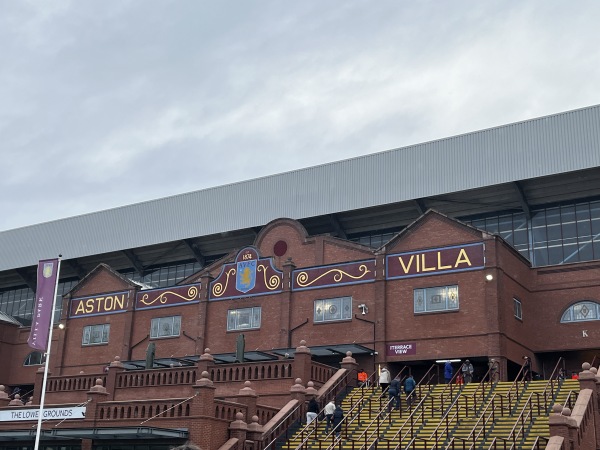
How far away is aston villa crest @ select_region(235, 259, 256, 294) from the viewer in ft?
150

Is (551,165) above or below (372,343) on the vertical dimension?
above

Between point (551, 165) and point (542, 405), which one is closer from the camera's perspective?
point (542, 405)

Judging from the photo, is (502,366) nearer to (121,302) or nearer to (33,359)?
(121,302)

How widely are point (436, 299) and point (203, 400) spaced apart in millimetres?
15051

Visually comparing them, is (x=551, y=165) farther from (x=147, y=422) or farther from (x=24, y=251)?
(x=24, y=251)

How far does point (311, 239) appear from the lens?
153ft

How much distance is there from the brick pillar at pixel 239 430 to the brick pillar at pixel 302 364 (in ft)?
16.7

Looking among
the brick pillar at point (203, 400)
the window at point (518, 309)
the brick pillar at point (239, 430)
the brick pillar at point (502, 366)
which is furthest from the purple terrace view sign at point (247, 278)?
the brick pillar at point (203, 400)

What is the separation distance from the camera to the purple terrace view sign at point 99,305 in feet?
167

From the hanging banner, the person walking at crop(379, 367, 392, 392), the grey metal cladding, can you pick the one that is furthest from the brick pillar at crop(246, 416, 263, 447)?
the grey metal cladding

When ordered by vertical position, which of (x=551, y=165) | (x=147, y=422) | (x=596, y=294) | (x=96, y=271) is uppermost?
(x=551, y=165)

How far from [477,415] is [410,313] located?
11.7 metres

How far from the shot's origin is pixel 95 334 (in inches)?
2036

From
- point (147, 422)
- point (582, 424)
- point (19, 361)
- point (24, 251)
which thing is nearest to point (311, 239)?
point (147, 422)
